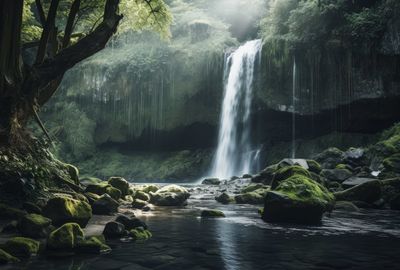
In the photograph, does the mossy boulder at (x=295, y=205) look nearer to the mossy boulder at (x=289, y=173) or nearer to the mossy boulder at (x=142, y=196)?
the mossy boulder at (x=289, y=173)

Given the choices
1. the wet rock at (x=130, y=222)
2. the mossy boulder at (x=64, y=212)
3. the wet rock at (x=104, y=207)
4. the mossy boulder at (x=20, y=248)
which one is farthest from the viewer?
the wet rock at (x=104, y=207)

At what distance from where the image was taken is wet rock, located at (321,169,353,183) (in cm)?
1738

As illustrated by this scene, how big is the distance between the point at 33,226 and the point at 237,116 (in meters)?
25.1

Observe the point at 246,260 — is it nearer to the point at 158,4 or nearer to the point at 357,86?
the point at 158,4

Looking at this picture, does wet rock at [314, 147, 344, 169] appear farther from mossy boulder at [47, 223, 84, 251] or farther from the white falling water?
mossy boulder at [47, 223, 84, 251]

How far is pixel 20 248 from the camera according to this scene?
6.16 metres

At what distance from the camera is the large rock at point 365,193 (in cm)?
1424

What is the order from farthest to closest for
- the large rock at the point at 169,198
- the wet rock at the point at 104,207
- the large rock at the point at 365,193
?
the large rock at the point at 169,198, the large rock at the point at 365,193, the wet rock at the point at 104,207

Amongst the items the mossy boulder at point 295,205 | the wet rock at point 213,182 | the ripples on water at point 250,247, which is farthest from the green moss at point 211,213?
the wet rock at point 213,182

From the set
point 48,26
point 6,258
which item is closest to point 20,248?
point 6,258

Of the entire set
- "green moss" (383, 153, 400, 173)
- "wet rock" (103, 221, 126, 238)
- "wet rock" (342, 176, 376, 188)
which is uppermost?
"green moss" (383, 153, 400, 173)

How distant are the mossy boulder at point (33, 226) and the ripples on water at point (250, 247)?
4.23 ft

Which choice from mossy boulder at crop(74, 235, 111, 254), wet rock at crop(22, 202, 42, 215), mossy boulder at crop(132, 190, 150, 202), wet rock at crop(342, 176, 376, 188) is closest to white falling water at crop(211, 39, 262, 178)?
wet rock at crop(342, 176, 376, 188)

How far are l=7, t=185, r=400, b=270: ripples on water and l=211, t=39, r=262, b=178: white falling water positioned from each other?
20300 millimetres
